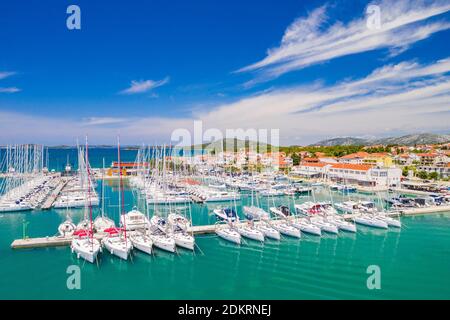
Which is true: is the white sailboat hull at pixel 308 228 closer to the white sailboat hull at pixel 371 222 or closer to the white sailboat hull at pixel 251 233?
the white sailboat hull at pixel 251 233

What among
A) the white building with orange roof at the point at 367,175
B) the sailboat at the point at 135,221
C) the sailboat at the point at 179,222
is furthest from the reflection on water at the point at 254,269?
the white building with orange roof at the point at 367,175

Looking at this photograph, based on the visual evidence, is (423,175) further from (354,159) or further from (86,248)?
(86,248)

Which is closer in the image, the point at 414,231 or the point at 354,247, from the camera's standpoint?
the point at 354,247

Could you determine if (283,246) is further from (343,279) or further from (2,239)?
(2,239)

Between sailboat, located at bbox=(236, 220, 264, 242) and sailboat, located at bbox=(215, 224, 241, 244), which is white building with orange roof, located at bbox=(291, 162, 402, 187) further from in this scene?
sailboat, located at bbox=(215, 224, 241, 244)

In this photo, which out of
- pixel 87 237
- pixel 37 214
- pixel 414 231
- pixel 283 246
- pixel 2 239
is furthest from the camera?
pixel 37 214
